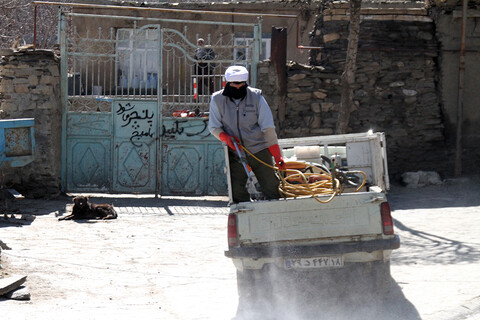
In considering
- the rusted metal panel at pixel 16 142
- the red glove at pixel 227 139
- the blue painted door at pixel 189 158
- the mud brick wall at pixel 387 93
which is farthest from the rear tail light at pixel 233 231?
the mud brick wall at pixel 387 93

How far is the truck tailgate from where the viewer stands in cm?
583

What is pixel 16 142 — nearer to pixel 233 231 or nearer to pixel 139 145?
pixel 139 145

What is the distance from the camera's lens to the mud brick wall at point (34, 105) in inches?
477

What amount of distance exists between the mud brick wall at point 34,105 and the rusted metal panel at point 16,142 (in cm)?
117

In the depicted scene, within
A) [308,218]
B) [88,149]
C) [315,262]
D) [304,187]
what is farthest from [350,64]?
[315,262]

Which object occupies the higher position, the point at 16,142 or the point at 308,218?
the point at 16,142

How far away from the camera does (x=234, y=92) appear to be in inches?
259

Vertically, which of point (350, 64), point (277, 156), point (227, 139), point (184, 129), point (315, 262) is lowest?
point (315, 262)

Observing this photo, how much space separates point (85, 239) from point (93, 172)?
3.71m

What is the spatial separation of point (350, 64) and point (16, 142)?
5.61 m

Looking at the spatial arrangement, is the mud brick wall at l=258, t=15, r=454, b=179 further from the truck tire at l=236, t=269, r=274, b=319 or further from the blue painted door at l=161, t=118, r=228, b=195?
the truck tire at l=236, t=269, r=274, b=319

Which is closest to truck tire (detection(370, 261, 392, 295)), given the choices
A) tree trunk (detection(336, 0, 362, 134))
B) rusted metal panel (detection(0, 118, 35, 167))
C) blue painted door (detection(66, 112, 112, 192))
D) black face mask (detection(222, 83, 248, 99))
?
black face mask (detection(222, 83, 248, 99))

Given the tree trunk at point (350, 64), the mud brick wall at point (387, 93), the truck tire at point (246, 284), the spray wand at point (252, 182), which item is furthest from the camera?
the mud brick wall at point (387, 93)

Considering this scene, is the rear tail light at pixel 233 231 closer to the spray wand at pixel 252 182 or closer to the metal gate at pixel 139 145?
the spray wand at pixel 252 182
